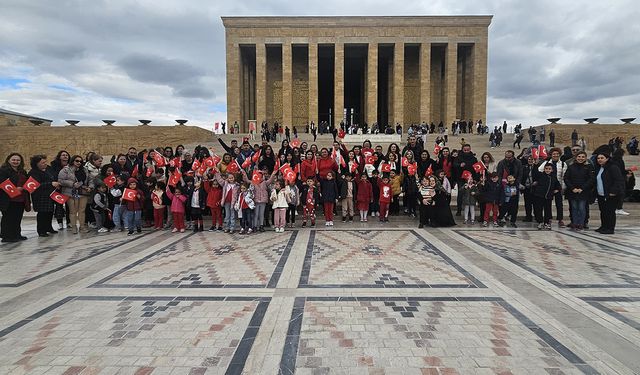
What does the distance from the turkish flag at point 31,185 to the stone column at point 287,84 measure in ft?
82.7

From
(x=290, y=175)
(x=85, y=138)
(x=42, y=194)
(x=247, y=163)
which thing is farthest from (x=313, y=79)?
(x=42, y=194)

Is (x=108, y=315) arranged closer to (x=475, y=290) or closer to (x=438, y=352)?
(x=438, y=352)

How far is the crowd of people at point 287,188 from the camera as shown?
7.34m

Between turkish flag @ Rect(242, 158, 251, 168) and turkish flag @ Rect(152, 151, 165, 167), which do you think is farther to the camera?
turkish flag @ Rect(152, 151, 165, 167)

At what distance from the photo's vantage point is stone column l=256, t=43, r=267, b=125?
3039 centimetres

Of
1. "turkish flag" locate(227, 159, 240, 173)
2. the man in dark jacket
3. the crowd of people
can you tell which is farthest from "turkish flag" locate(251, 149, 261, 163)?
the man in dark jacket

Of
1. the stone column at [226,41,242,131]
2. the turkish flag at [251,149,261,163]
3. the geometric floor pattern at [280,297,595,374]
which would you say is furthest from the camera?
the stone column at [226,41,242,131]

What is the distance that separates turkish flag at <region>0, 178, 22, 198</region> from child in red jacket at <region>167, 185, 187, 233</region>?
9.24 feet

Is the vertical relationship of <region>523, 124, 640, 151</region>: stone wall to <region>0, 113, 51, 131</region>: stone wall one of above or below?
below

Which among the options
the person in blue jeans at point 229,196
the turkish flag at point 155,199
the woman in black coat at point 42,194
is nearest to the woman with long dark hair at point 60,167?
the woman in black coat at point 42,194

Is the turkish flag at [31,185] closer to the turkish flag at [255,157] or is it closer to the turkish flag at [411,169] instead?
the turkish flag at [255,157]

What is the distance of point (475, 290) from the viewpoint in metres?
4.14

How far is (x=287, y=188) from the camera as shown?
7672 mm

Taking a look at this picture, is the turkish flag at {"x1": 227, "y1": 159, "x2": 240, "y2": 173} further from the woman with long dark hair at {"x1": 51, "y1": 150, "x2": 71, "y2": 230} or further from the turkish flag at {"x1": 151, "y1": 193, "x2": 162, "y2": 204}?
the woman with long dark hair at {"x1": 51, "y1": 150, "x2": 71, "y2": 230}
